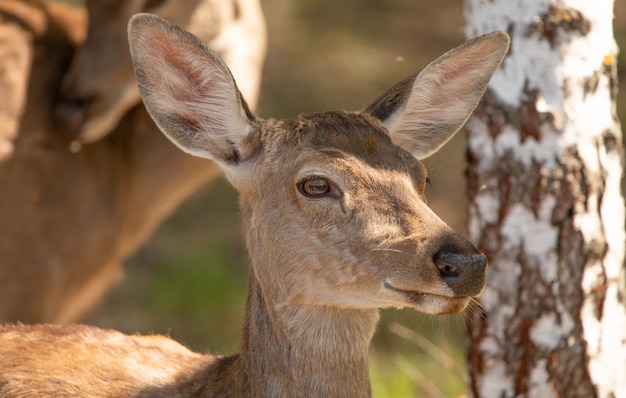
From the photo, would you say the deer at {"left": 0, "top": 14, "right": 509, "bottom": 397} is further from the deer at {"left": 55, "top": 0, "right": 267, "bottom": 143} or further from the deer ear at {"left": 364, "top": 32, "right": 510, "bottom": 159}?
the deer at {"left": 55, "top": 0, "right": 267, "bottom": 143}

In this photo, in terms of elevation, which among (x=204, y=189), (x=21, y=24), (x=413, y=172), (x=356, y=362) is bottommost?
(x=356, y=362)

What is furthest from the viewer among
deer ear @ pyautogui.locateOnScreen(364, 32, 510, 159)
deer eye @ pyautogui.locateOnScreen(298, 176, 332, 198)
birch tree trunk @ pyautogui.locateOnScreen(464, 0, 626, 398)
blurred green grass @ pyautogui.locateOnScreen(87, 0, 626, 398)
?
blurred green grass @ pyautogui.locateOnScreen(87, 0, 626, 398)

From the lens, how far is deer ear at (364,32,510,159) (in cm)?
369

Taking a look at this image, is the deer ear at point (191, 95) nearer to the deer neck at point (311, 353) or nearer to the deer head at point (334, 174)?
the deer head at point (334, 174)

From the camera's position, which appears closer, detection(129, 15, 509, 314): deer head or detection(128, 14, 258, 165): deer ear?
detection(129, 15, 509, 314): deer head

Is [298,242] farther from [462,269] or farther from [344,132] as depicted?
[462,269]

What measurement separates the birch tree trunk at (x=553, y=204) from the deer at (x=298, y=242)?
26 cm

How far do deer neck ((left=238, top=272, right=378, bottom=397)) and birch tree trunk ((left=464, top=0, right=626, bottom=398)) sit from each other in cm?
78

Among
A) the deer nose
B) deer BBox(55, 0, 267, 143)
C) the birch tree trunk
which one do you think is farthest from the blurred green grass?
the deer nose

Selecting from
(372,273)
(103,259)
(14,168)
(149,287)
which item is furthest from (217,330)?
(372,273)

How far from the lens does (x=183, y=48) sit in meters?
3.54

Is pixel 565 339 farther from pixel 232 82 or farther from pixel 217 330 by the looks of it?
pixel 217 330

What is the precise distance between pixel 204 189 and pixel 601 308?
19.5 feet

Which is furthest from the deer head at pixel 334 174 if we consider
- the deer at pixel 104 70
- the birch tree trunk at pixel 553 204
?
the deer at pixel 104 70
